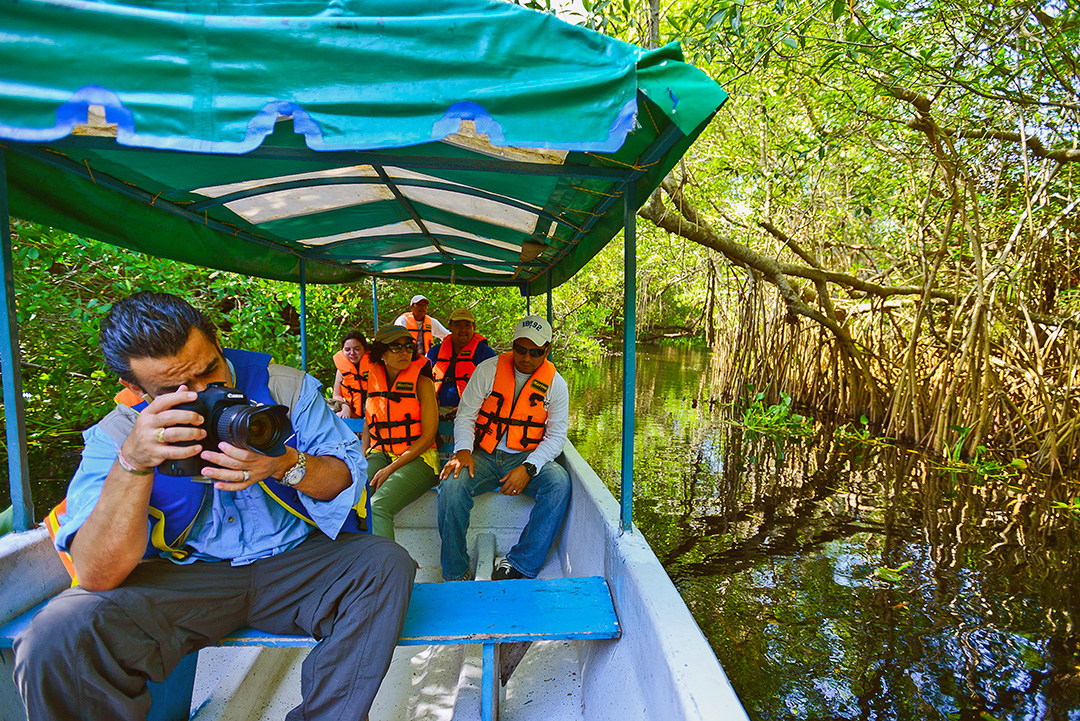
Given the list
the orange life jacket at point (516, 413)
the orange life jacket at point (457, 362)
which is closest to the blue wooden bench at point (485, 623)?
the orange life jacket at point (516, 413)

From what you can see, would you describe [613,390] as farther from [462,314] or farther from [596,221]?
[596,221]

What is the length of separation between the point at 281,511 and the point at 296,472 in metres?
0.28

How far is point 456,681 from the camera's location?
102 inches

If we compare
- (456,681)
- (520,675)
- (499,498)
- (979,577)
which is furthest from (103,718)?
(979,577)

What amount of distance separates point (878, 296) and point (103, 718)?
387 inches

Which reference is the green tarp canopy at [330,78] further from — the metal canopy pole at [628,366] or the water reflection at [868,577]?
the water reflection at [868,577]

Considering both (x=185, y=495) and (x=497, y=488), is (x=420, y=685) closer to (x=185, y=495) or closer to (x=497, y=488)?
(x=497, y=488)

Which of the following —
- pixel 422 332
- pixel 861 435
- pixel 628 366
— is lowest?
pixel 861 435

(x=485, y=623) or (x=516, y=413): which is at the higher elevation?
(x=516, y=413)

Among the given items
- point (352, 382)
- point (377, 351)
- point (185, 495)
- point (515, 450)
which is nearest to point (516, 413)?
point (515, 450)

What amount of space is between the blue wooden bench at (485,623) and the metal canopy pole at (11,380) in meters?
0.34

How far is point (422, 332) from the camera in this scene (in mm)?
5605

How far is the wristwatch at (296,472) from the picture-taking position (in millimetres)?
1678

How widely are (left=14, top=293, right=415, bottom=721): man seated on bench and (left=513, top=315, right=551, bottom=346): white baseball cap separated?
1.55 metres
